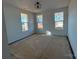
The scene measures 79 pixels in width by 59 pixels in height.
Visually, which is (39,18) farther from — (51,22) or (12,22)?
(12,22)

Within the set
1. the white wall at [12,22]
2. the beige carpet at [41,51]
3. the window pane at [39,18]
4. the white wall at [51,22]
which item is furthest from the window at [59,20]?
the white wall at [12,22]

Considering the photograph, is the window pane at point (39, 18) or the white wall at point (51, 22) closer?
the white wall at point (51, 22)

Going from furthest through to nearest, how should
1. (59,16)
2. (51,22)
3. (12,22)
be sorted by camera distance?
(51,22), (59,16), (12,22)

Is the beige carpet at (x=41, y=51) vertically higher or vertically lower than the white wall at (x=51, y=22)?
lower

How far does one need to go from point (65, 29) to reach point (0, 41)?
22.0ft

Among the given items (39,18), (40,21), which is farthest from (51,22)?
(39,18)

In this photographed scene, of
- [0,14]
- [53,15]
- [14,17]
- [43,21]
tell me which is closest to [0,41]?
[0,14]

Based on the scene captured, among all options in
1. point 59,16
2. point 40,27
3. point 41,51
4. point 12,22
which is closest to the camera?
point 41,51

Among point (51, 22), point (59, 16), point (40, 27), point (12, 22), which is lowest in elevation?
point (40, 27)

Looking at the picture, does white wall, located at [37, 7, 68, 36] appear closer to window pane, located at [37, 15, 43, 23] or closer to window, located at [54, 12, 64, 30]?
window, located at [54, 12, 64, 30]

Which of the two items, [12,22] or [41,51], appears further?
[12,22]

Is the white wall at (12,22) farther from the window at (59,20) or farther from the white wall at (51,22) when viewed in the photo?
the window at (59,20)

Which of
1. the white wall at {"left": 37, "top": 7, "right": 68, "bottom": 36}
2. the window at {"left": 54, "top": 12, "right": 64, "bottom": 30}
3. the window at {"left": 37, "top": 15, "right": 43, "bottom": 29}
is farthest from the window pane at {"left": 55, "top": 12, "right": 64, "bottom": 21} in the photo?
the window at {"left": 37, "top": 15, "right": 43, "bottom": 29}

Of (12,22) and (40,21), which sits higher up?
(40,21)
